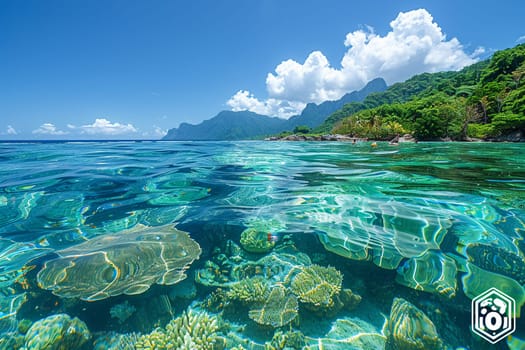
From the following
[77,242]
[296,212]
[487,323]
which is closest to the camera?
[487,323]

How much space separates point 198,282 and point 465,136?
47.1 m

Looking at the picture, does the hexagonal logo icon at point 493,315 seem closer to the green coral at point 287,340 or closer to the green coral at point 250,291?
the green coral at point 287,340

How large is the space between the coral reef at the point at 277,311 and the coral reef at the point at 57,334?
1.64 meters

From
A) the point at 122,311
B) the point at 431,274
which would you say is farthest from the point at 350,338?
the point at 122,311

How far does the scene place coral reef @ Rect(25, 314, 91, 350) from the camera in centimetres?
183

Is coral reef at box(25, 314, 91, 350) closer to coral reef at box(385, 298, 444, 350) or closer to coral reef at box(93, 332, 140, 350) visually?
coral reef at box(93, 332, 140, 350)

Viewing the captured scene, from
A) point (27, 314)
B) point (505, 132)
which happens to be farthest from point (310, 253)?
point (505, 132)

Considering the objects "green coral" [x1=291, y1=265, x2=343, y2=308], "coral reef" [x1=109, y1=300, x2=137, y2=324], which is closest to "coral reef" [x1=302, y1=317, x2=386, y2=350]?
"green coral" [x1=291, y1=265, x2=343, y2=308]

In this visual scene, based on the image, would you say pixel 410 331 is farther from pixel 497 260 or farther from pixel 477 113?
pixel 477 113

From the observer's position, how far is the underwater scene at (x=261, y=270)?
6.44 ft

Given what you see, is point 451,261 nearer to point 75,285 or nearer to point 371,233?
point 371,233

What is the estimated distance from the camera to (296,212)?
375 centimetres

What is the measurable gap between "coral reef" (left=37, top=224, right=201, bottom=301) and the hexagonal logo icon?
10.4 feet

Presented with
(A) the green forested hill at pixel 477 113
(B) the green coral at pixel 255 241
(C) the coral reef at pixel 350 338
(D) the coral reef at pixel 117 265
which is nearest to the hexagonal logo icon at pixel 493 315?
(C) the coral reef at pixel 350 338
